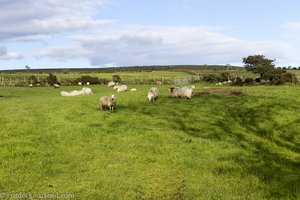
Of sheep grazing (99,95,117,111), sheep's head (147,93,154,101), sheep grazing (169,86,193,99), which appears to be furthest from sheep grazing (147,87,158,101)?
sheep grazing (99,95,117,111)

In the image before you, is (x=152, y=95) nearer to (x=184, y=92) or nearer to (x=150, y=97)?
(x=150, y=97)

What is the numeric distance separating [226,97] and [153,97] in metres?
5.70

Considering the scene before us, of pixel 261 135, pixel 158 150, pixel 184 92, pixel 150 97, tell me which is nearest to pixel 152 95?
pixel 150 97

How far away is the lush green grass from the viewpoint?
42.0 ft

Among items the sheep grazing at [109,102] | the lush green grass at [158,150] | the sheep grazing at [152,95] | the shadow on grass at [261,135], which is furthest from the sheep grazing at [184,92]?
the sheep grazing at [109,102]

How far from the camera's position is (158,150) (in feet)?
56.2

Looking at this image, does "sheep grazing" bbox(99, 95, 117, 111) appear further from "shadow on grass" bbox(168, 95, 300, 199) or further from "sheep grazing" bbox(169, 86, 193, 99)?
"sheep grazing" bbox(169, 86, 193, 99)

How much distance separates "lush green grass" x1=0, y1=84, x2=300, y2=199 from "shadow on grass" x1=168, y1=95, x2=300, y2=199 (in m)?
0.05

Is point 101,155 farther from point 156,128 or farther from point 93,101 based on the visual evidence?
point 93,101

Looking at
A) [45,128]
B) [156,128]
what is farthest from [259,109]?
[45,128]

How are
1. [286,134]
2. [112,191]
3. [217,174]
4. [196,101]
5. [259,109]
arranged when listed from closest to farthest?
[112,191] → [217,174] → [286,134] → [259,109] → [196,101]

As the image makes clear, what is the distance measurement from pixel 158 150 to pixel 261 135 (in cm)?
601

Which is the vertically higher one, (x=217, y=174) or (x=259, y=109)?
(x=259, y=109)

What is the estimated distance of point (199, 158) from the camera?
52.6ft
